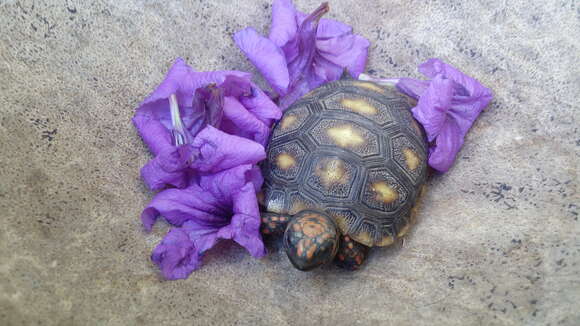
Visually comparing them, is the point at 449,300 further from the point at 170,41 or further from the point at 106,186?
the point at 170,41

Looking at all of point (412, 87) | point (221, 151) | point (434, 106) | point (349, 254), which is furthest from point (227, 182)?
point (412, 87)

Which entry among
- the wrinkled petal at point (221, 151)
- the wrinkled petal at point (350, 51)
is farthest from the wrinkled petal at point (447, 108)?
the wrinkled petal at point (221, 151)

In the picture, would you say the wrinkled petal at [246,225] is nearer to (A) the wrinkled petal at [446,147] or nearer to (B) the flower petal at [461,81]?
(A) the wrinkled petal at [446,147]

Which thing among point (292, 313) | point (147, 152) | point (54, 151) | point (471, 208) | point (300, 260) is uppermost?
point (54, 151)

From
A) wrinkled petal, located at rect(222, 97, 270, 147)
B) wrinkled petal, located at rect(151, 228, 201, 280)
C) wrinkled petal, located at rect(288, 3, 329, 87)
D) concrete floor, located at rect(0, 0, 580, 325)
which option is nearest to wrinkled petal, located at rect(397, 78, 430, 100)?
concrete floor, located at rect(0, 0, 580, 325)

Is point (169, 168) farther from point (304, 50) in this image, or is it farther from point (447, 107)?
point (447, 107)

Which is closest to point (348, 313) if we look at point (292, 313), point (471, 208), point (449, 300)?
point (292, 313)
